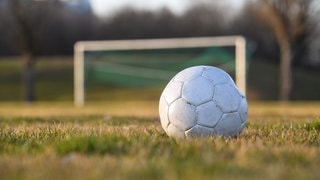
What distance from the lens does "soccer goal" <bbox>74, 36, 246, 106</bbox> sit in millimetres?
35062

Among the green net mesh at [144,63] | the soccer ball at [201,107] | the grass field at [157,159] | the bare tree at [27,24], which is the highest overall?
the bare tree at [27,24]

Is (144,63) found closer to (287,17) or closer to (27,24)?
(27,24)

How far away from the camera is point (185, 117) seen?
6.02 metres

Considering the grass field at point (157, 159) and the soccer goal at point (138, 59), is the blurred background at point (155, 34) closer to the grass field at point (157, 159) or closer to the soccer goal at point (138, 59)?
the soccer goal at point (138, 59)

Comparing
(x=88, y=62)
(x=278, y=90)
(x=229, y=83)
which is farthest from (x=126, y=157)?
(x=278, y=90)

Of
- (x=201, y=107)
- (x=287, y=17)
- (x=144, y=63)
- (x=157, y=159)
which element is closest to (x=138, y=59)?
(x=144, y=63)

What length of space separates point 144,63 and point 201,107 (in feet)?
103

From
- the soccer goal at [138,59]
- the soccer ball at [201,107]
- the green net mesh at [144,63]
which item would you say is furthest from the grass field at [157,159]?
the green net mesh at [144,63]

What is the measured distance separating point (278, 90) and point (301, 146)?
42.1 meters

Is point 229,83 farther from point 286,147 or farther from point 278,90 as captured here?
point 278,90

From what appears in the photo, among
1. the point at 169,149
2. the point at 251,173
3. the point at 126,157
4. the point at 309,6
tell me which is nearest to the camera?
the point at 251,173

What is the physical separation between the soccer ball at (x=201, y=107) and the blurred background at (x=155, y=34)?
97.9 ft

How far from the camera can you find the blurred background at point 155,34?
121 feet

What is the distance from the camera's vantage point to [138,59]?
37875mm
